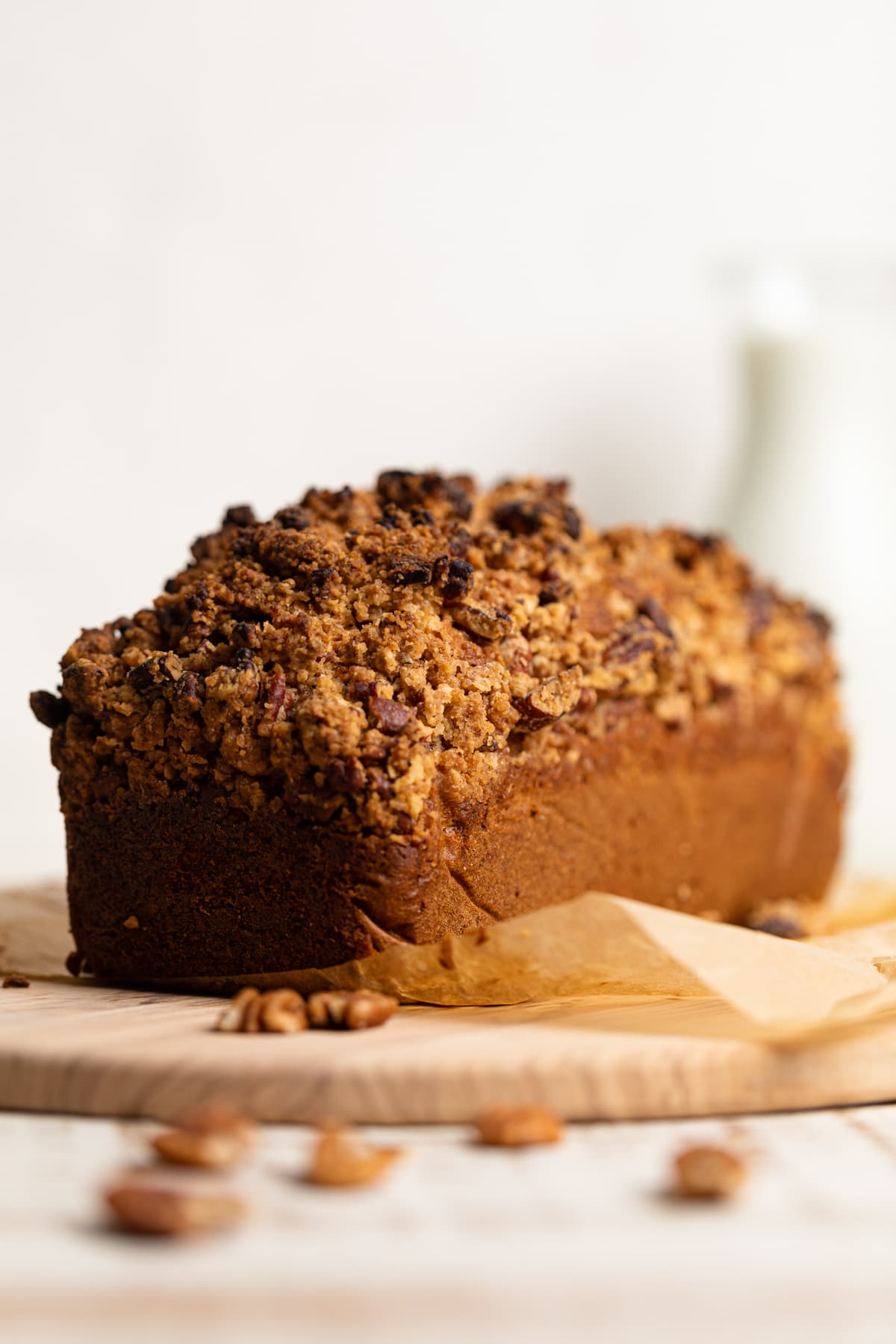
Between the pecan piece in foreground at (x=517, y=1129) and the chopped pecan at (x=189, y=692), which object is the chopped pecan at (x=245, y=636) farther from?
the pecan piece in foreground at (x=517, y=1129)

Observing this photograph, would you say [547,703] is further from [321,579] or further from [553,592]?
[321,579]

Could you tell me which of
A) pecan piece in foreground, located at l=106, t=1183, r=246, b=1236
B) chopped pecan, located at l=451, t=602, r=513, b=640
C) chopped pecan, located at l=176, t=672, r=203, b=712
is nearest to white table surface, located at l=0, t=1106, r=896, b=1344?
pecan piece in foreground, located at l=106, t=1183, r=246, b=1236

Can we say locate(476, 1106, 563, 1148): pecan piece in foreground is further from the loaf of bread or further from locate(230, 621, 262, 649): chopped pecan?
locate(230, 621, 262, 649): chopped pecan

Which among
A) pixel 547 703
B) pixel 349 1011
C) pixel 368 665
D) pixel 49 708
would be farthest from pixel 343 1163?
pixel 49 708

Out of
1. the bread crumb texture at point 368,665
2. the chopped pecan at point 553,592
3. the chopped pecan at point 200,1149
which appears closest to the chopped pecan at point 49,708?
the bread crumb texture at point 368,665

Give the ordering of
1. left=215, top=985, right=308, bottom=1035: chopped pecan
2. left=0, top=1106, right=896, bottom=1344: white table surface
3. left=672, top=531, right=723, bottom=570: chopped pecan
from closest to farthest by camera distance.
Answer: left=0, top=1106, right=896, bottom=1344: white table surface, left=215, top=985, right=308, bottom=1035: chopped pecan, left=672, top=531, right=723, bottom=570: chopped pecan

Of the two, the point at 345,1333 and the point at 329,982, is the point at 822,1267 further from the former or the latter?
the point at 329,982
